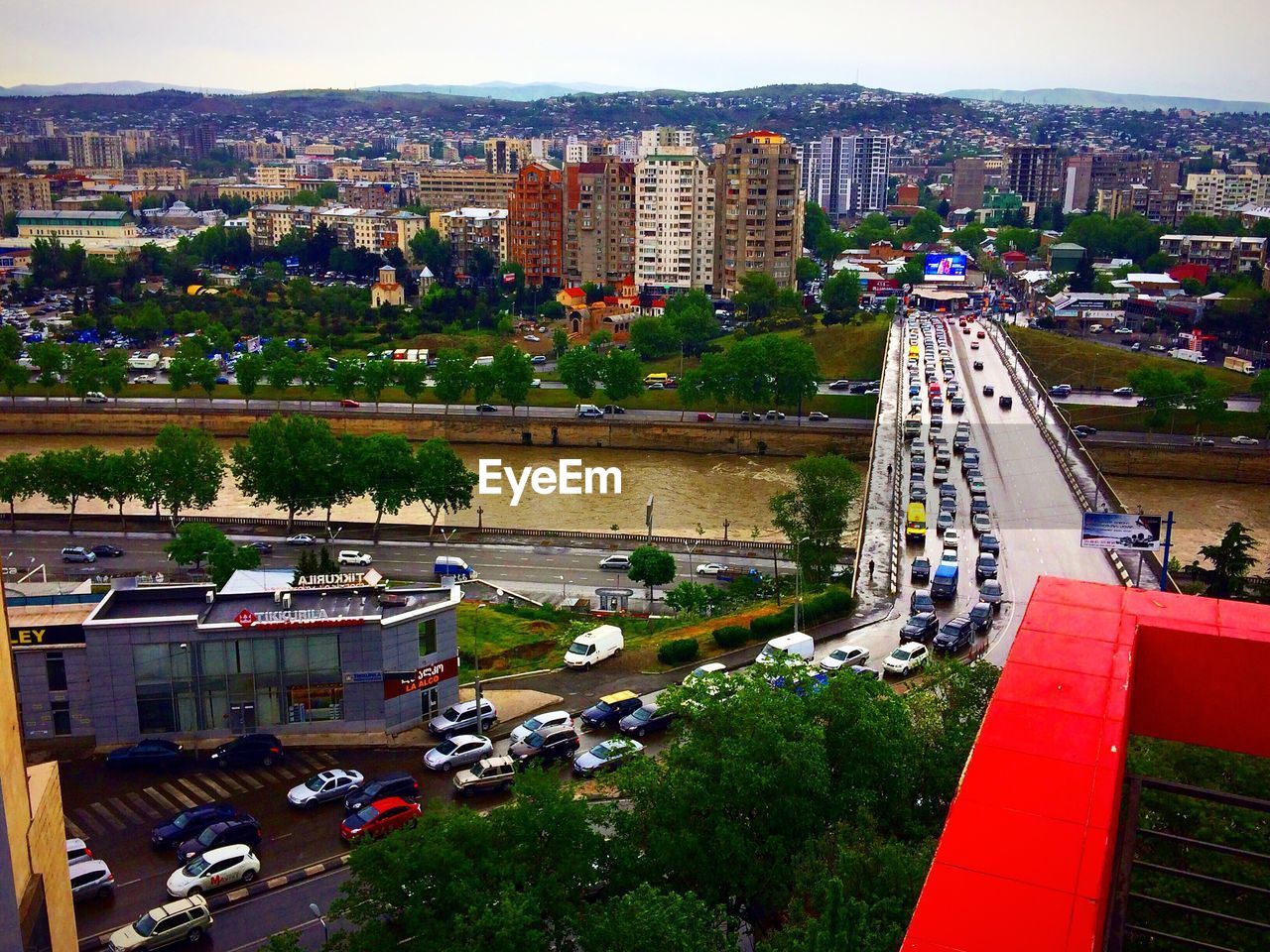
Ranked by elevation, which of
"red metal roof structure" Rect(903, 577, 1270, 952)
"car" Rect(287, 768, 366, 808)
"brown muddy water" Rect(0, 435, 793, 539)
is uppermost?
"red metal roof structure" Rect(903, 577, 1270, 952)

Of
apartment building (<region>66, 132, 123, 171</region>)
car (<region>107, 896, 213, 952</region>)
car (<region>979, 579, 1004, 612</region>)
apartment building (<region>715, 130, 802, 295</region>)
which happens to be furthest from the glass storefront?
apartment building (<region>66, 132, 123, 171</region>)

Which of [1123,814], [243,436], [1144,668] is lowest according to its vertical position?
[243,436]

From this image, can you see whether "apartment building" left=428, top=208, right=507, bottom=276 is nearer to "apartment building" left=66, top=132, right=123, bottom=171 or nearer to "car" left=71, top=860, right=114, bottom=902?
"car" left=71, top=860, right=114, bottom=902

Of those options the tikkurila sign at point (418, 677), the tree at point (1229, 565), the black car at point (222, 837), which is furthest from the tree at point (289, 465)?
the tree at point (1229, 565)

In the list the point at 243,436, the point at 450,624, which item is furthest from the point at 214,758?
the point at 243,436

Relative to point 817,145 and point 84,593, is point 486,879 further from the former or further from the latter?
point 817,145

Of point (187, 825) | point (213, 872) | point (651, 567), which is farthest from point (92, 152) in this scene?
point (213, 872)

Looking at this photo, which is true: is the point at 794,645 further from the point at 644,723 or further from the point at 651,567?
the point at 651,567
